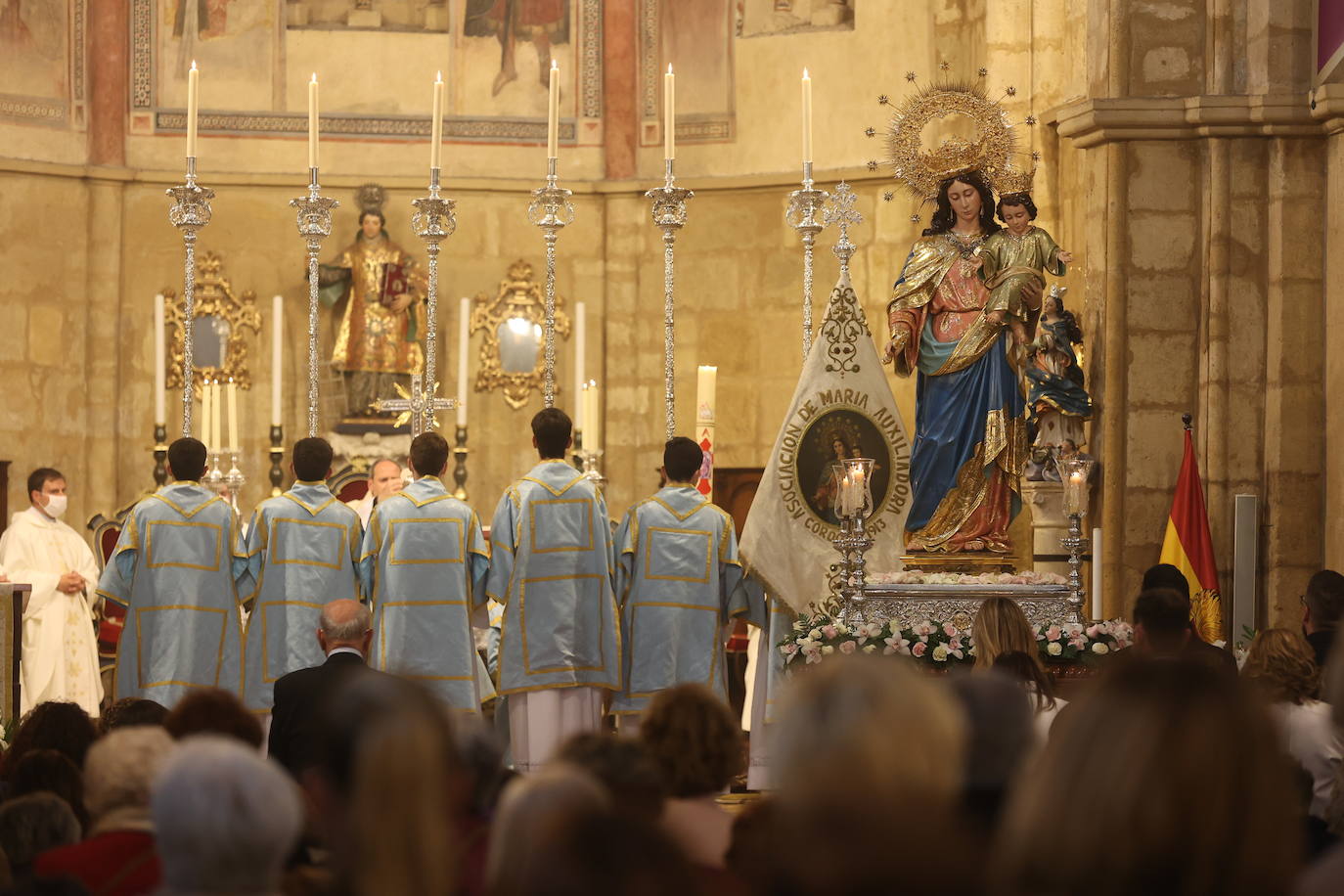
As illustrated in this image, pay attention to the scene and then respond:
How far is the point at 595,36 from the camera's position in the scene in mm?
15719

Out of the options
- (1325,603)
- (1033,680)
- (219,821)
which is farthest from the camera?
(1325,603)

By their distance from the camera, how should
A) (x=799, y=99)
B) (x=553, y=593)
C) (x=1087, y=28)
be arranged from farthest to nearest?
1. (x=799, y=99)
2. (x=1087, y=28)
3. (x=553, y=593)

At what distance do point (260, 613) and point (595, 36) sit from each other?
311 inches

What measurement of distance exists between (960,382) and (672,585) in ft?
6.43

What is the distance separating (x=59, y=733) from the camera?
527cm

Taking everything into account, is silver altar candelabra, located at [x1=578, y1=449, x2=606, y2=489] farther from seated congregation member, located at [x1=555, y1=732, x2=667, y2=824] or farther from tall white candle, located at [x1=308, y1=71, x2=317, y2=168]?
seated congregation member, located at [x1=555, y1=732, x2=667, y2=824]

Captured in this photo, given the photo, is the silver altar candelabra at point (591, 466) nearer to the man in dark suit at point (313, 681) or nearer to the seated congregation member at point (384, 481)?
the seated congregation member at point (384, 481)

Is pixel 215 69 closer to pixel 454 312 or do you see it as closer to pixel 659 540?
pixel 454 312

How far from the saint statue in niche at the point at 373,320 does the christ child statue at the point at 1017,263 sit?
6071mm

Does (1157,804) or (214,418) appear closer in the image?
(1157,804)

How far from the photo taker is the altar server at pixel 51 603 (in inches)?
460

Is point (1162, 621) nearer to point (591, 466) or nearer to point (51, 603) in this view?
point (591, 466)

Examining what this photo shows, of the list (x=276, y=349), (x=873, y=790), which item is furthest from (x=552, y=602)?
(x=873, y=790)

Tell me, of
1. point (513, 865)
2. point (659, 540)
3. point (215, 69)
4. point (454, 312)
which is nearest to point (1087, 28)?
point (659, 540)
